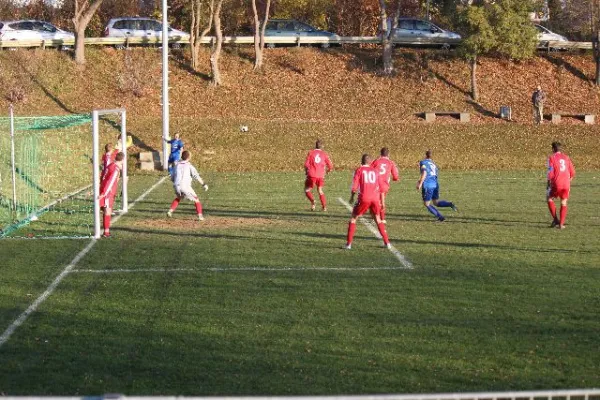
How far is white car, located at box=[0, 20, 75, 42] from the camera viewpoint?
51.2 meters

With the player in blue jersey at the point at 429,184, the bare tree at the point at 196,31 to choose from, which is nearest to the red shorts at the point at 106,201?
the player in blue jersey at the point at 429,184

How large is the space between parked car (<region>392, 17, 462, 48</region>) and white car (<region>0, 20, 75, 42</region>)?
1780 centimetres

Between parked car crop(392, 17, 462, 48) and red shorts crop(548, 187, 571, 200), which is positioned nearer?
red shorts crop(548, 187, 571, 200)

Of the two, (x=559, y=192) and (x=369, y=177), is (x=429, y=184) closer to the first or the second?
(x=559, y=192)

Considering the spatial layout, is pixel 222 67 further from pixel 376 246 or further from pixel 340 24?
pixel 376 246

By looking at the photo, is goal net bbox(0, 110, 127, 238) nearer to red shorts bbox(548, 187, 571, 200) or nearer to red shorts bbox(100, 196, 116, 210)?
red shorts bbox(100, 196, 116, 210)

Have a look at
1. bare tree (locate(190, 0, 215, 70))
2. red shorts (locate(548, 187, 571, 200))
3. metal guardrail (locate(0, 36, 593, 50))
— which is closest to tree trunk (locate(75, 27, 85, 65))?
metal guardrail (locate(0, 36, 593, 50))

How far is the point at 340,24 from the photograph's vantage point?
6638 cm

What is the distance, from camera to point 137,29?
53.7 metres

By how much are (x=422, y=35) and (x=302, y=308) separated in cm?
4468

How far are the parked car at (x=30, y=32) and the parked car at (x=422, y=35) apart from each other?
1780 cm

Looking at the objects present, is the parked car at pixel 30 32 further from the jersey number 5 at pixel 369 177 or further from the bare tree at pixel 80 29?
the jersey number 5 at pixel 369 177

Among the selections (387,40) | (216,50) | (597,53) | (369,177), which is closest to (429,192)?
(369,177)

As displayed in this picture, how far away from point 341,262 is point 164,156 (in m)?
21.4
